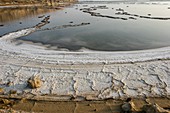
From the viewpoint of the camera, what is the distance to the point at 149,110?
23.7 ft

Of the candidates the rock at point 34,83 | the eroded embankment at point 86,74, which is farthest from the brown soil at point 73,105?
the rock at point 34,83

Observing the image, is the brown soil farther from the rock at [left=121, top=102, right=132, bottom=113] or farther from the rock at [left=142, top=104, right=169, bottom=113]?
the rock at [left=142, top=104, right=169, bottom=113]

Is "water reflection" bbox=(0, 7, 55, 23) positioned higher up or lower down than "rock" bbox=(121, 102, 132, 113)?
higher up

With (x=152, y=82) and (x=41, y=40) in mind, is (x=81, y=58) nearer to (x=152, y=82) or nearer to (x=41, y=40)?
(x=152, y=82)

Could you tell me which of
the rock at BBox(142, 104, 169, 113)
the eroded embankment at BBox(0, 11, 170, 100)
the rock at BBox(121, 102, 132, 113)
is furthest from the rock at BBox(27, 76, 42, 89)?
the rock at BBox(142, 104, 169, 113)

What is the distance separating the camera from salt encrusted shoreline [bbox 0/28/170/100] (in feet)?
30.8

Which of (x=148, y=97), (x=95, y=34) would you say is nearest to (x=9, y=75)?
(x=148, y=97)

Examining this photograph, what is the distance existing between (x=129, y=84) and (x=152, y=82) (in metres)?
1.20

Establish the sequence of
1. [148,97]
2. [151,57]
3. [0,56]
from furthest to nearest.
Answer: [0,56] → [151,57] → [148,97]

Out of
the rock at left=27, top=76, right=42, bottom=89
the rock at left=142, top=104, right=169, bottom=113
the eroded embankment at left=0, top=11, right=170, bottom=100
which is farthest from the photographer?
the rock at left=27, top=76, right=42, bottom=89

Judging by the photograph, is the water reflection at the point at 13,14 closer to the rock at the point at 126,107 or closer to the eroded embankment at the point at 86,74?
the eroded embankment at the point at 86,74

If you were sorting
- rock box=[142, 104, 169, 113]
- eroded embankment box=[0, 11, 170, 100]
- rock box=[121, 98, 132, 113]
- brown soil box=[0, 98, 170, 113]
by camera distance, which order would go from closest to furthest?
rock box=[142, 104, 169, 113]
rock box=[121, 98, 132, 113]
brown soil box=[0, 98, 170, 113]
eroded embankment box=[0, 11, 170, 100]

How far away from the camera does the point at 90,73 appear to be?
11.2 metres

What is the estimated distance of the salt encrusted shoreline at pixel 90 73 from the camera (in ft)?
30.8
